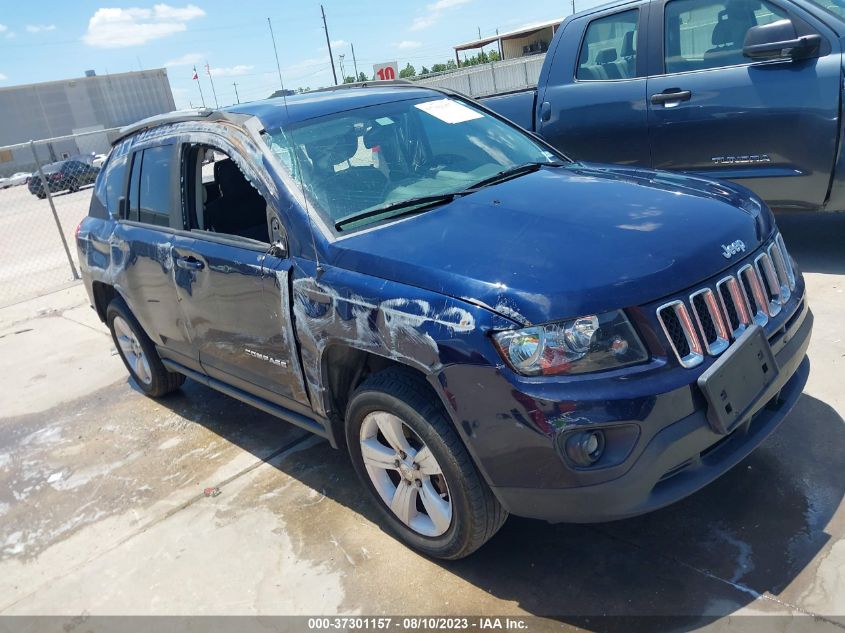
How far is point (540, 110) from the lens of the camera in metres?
6.18

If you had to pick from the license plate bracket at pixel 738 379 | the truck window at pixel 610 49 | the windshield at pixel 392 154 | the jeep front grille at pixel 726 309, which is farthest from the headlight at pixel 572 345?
the truck window at pixel 610 49

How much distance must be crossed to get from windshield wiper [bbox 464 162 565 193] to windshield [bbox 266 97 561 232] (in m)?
0.03

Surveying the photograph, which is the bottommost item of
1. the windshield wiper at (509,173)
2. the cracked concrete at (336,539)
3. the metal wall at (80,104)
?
the cracked concrete at (336,539)

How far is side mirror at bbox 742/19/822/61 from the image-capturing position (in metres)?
4.74

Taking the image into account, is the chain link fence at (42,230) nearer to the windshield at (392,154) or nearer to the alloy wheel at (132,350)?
the alloy wheel at (132,350)

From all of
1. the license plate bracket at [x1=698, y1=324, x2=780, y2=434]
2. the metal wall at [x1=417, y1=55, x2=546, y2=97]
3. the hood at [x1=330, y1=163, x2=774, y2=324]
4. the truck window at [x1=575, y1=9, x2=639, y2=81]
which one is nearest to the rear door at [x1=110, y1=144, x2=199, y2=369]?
the hood at [x1=330, y1=163, x2=774, y2=324]

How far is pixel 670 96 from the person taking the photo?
542 centimetres

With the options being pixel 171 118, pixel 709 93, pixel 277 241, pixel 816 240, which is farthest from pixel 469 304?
pixel 816 240

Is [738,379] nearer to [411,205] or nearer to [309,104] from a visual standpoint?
[411,205]

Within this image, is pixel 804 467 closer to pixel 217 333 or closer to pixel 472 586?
pixel 472 586

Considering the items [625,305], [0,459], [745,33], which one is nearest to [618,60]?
[745,33]

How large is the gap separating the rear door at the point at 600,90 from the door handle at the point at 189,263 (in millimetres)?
3458

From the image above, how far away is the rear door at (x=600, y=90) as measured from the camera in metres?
5.64

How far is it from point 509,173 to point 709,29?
282cm
